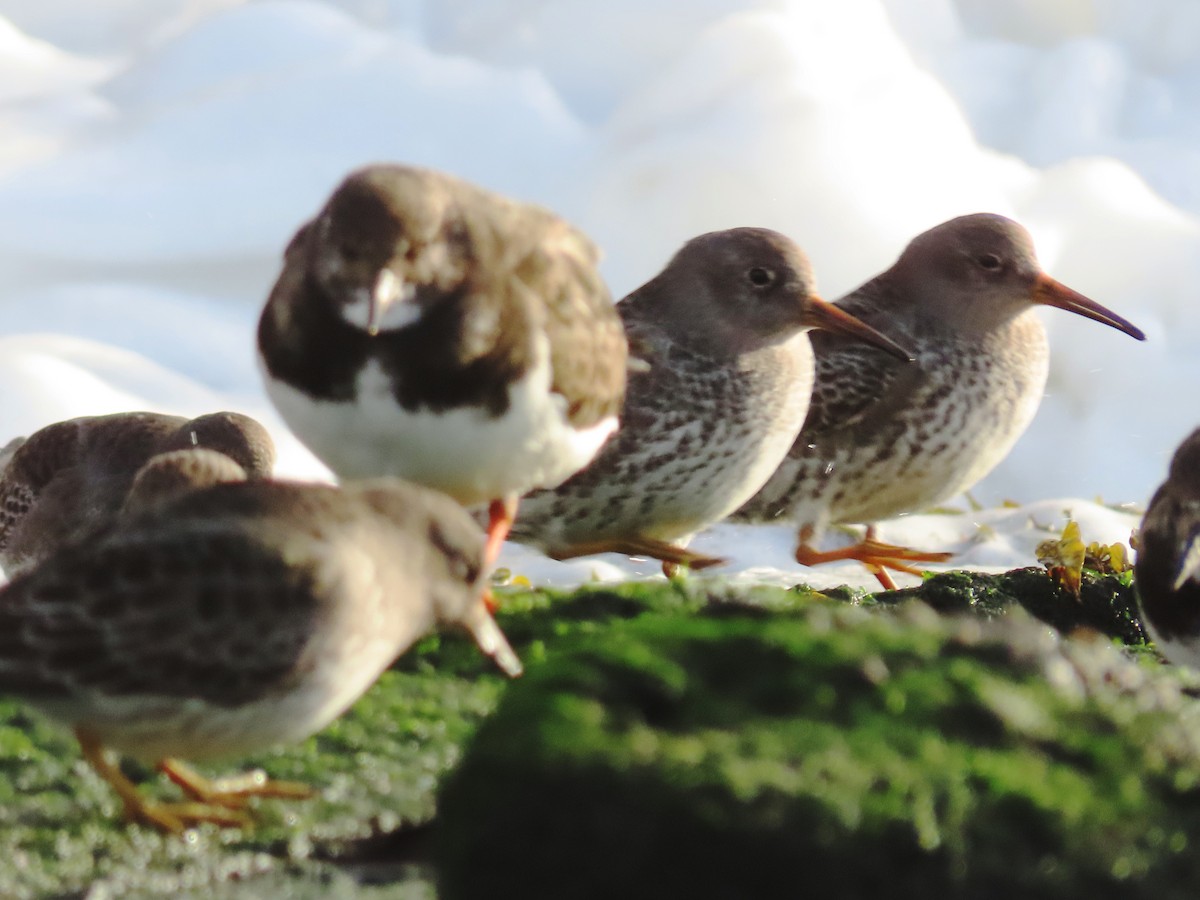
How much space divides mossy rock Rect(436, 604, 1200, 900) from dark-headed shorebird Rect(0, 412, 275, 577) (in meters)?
2.93

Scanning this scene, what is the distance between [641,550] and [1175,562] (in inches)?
77.7

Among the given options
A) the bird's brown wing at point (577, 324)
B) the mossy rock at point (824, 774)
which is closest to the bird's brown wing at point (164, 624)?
the mossy rock at point (824, 774)

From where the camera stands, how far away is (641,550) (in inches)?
232

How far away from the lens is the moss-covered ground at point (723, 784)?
8.96 feet

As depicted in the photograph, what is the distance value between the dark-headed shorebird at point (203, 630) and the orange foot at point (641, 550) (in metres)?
2.23

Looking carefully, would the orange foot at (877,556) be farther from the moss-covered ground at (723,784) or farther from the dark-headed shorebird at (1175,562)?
the moss-covered ground at (723,784)

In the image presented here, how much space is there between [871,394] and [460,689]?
9.35ft

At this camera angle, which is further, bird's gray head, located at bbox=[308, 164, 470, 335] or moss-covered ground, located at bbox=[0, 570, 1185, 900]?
bird's gray head, located at bbox=[308, 164, 470, 335]

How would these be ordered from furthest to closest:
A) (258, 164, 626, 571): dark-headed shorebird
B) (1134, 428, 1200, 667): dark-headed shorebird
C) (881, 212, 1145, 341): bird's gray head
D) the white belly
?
1. (881, 212, 1145, 341): bird's gray head
2. (1134, 428, 1200, 667): dark-headed shorebird
3. the white belly
4. (258, 164, 626, 571): dark-headed shorebird

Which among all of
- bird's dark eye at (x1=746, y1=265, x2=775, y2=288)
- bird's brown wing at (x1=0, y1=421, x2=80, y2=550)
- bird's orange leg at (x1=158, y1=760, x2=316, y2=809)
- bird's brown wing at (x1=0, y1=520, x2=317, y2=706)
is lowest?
bird's brown wing at (x1=0, y1=421, x2=80, y2=550)

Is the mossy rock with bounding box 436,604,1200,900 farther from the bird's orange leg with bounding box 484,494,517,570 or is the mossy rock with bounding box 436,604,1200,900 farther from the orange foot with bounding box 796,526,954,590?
the orange foot with bounding box 796,526,954,590

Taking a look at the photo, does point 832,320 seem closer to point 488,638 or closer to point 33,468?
point 488,638

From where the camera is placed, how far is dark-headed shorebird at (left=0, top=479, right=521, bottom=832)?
3371mm

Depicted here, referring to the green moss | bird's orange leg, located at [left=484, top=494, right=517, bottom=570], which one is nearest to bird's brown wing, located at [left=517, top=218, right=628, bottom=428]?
bird's orange leg, located at [left=484, top=494, right=517, bottom=570]
